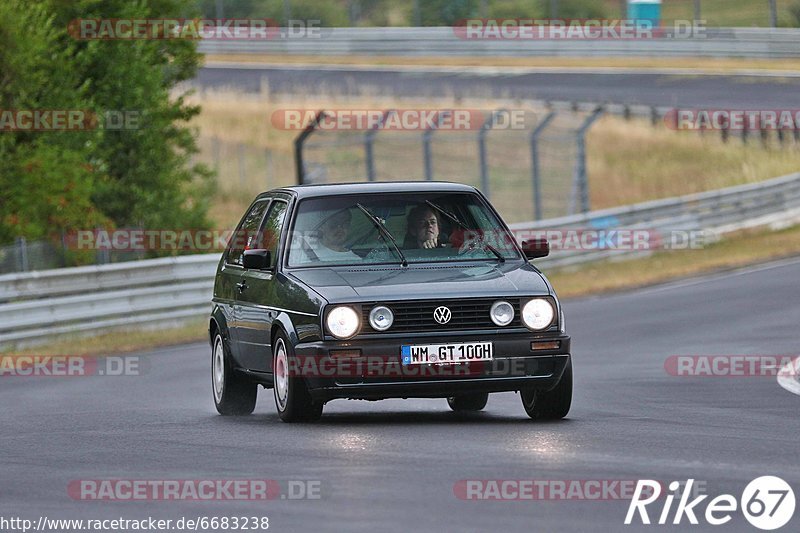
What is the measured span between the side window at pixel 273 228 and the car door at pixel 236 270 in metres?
0.13

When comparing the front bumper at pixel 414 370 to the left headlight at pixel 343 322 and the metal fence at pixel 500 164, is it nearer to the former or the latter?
the left headlight at pixel 343 322

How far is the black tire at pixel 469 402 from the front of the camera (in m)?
12.3

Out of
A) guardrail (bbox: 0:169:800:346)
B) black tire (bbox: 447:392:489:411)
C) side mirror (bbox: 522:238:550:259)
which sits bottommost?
guardrail (bbox: 0:169:800:346)

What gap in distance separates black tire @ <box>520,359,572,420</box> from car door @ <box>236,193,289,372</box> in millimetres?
1757

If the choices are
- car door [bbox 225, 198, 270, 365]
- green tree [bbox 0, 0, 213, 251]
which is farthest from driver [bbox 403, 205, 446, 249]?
green tree [bbox 0, 0, 213, 251]

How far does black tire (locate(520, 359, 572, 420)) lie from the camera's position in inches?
415

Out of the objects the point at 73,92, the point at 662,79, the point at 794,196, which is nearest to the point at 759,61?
the point at 662,79

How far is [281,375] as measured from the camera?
10.8m

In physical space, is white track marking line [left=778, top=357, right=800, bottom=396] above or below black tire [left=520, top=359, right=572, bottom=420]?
below

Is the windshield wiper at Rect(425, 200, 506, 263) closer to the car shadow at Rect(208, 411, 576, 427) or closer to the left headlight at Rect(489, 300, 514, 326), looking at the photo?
the left headlight at Rect(489, 300, 514, 326)

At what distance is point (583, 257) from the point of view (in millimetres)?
28422

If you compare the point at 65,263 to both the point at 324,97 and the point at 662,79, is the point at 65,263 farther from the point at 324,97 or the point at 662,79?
the point at 662,79

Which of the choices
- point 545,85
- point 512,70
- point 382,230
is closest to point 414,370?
point 382,230

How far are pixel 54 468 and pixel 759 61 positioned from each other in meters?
46.2
